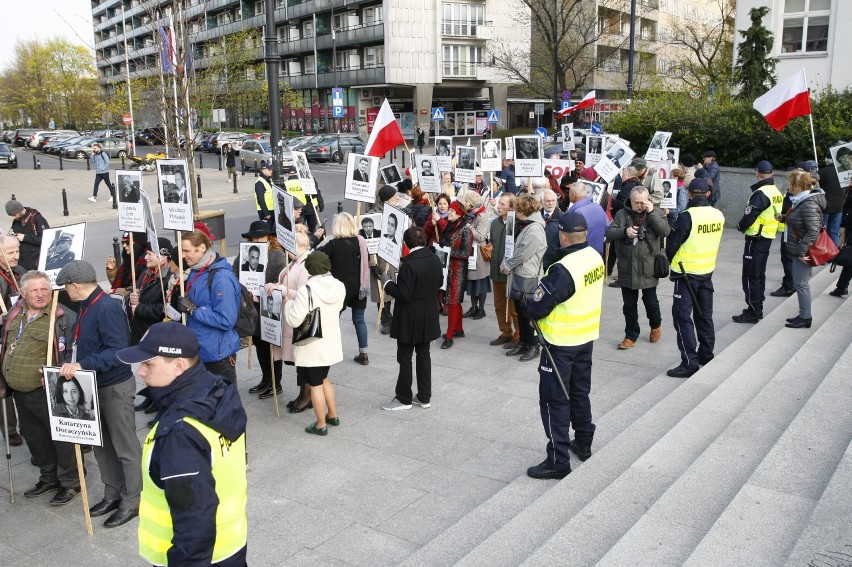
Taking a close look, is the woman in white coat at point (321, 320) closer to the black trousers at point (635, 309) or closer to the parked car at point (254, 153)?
the black trousers at point (635, 309)

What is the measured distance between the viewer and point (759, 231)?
955cm

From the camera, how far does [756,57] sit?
2016 cm

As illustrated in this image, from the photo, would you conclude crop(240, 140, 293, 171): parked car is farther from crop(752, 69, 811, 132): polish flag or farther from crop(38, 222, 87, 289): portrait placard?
crop(38, 222, 87, 289): portrait placard

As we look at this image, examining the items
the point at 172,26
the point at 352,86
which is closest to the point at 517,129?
the point at 352,86

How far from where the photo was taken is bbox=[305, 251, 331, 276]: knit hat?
647 cm

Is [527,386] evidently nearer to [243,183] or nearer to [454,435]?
[454,435]

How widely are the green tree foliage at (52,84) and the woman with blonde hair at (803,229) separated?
65.8 m

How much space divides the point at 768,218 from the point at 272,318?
6.48 meters

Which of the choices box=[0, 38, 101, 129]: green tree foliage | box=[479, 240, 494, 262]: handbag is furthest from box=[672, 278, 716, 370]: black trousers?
box=[0, 38, 101, 129]: green tree foliage

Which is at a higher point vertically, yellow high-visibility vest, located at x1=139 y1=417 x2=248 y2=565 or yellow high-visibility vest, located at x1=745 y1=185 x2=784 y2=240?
yellow high-visibility vest, located at x1=745 y1=185 x2=784 y2=240

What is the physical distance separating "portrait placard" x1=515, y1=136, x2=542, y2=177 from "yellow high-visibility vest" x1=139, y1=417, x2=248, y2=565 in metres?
10.2

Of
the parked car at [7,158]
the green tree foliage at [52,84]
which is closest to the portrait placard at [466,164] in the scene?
the parked car at [7,158]

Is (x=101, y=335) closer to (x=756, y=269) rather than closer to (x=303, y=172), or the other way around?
(x=303, y=172)

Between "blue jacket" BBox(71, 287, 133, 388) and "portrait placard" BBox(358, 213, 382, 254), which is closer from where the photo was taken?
"blue jacket" BBox(71, 287, 133, 388)
